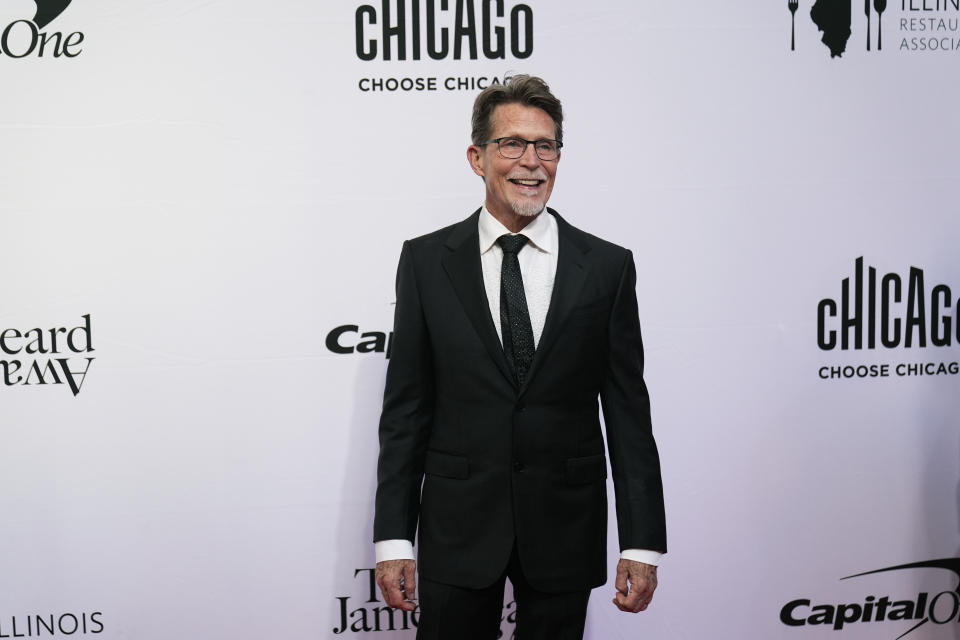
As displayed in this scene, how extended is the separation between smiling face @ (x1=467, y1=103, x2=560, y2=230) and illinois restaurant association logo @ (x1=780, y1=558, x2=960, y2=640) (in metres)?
1.65

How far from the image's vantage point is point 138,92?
2531 mm

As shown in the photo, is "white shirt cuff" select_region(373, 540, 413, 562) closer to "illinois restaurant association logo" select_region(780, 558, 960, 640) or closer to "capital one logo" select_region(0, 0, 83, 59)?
"illinois restaurant association logo" select_region(780, 558, 960, 640)

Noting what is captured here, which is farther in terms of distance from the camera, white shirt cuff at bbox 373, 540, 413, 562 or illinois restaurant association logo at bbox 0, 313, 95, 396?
illinois restaurant association logo at bbox 0, 313, 95, 396

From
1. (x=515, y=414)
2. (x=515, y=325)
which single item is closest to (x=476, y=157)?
(x=515, y=325)

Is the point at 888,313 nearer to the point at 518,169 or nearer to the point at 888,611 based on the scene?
the point at 888,611

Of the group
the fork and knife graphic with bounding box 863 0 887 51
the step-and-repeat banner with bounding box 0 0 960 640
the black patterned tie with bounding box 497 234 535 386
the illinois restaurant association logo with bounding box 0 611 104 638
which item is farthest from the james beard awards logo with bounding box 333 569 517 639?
the fork and knife graphic with bounding box 863 0 887 51

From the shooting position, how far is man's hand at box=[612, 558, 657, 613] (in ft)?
6.31

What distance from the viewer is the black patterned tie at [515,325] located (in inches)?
74.0

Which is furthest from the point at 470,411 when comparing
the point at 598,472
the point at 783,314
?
the point at 783,314

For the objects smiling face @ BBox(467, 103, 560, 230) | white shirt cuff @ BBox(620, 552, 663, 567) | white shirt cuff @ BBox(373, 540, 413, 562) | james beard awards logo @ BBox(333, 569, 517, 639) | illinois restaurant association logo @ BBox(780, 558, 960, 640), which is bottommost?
illinois restaurant association logo @ BBox(780, 558, 960, 640)

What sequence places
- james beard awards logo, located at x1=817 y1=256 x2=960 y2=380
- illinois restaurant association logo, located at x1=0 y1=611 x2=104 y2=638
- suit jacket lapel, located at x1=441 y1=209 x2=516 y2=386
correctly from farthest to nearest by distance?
james beard awards logo, located at x1=817 y1=256 x2=960 y2=380 → illinois restaurant association logo, located at x1=0 y1=611 x2=104 y2=638 → suit jacket lapel, located at x1=441 y1=209 x2=516 y2=386

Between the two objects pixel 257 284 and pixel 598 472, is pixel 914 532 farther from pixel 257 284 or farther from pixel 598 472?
pixel 257 284

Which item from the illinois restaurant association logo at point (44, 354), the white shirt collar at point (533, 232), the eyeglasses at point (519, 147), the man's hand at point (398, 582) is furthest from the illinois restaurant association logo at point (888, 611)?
the illinois restaurant association logo at point (44, 354)

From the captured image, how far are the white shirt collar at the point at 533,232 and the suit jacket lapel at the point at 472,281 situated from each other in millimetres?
A: 19
